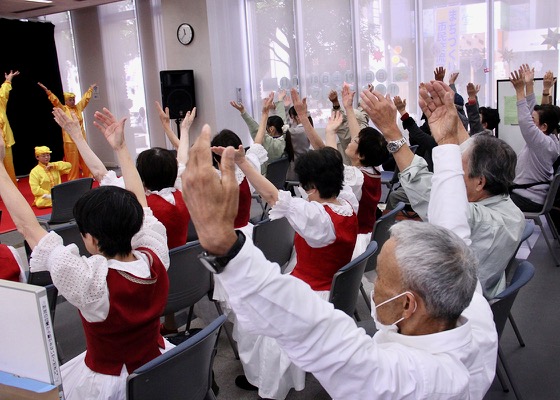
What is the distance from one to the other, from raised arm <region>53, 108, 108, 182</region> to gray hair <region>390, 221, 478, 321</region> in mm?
2183

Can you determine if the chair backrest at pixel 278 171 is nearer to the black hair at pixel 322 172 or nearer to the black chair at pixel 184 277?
the black chair at pixel 184 277

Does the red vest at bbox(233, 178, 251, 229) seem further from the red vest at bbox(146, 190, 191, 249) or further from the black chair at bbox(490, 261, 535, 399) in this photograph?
the black chair at bbox(490, 261, 535, 399)

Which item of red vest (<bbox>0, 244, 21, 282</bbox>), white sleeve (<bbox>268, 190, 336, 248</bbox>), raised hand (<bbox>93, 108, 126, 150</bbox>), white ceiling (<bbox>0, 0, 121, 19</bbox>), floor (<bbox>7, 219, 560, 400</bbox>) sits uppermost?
white ceiling (<bbox>0, 0, 121, 19</bbox>)

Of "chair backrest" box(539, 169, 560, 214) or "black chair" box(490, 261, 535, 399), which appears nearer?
"black chair" box(490, 261, 535, 399)

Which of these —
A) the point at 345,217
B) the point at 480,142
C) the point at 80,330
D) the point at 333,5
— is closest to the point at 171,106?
the point at 333,5

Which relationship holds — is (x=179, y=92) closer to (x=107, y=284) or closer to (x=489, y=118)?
(x=489, y=118)

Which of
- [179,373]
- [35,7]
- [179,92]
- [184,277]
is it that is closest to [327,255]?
[184,277]

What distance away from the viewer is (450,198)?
1732 mm

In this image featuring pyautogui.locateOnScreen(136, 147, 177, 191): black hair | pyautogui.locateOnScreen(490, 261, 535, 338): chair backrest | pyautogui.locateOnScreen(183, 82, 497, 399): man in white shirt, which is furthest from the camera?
pyautogui.locateOnScreen(136, 147, 177, 191): black hair

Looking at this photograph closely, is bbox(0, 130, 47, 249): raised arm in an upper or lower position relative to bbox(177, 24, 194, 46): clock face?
lower

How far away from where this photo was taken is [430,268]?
1.19 metres

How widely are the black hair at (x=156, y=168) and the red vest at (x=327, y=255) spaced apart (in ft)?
2.87

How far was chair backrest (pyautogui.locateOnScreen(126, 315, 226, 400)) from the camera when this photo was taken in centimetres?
161

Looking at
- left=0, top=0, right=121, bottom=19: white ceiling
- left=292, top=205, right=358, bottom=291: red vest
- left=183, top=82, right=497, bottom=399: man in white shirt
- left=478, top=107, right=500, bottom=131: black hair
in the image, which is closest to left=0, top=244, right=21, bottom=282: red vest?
left=292, top=205, right=358, bottom=291: red vest
